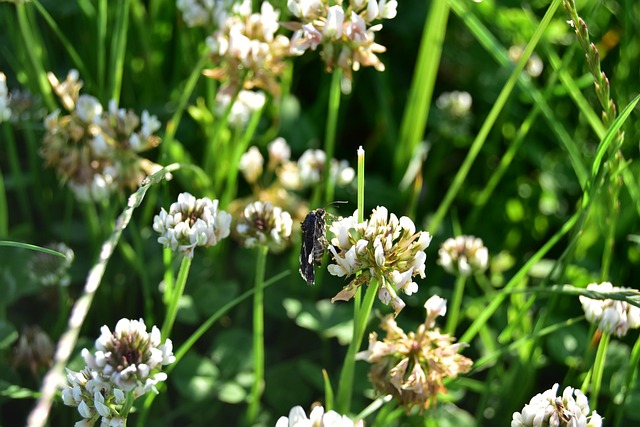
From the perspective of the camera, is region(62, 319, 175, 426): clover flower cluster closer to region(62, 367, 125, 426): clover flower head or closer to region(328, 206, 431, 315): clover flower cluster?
region(62, 367, 125, 426): clover flower head

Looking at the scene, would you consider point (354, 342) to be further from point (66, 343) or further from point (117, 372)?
point (66, 343)

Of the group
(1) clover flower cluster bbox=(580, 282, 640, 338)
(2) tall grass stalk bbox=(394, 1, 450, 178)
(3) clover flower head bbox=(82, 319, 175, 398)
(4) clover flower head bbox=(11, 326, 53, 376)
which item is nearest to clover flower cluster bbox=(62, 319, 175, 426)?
(3) clover flower head bbox=(82, 319, 175, 398)

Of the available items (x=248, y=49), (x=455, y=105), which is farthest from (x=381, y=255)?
(x=455, y=105)

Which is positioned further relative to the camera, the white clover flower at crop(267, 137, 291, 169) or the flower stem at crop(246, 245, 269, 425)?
the white clover flower at crop(267, 137, 291, 169)

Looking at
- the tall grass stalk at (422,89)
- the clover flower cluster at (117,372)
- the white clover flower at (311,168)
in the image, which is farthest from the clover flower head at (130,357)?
the tall grass stalk at (422,89)

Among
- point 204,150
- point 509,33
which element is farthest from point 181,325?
point 509,33

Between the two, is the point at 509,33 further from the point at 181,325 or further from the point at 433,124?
the point at 181,325
